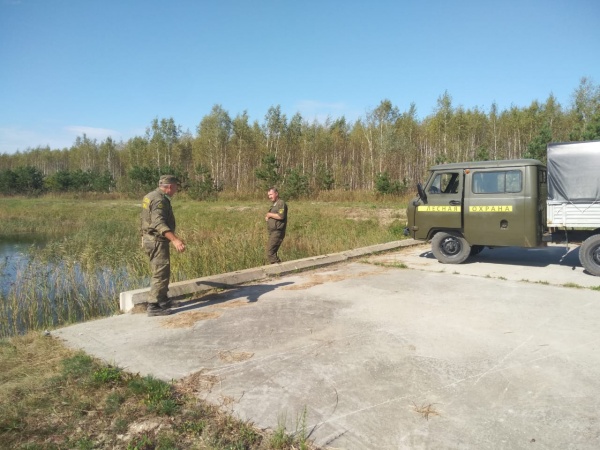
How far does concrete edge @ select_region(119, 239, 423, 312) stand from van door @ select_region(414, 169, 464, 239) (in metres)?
1.67

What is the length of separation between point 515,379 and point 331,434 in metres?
1.88

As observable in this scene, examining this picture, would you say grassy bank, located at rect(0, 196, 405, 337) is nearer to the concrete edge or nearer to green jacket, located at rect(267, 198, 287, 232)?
the concrete edge

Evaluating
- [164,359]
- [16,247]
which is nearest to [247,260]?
[164,359]

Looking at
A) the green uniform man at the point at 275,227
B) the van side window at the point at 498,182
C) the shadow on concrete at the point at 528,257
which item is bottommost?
the shadow on concrete at the point at 528,257

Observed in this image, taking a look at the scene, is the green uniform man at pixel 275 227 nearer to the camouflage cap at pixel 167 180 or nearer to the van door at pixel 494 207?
the camouflage cap at pixel 167 180

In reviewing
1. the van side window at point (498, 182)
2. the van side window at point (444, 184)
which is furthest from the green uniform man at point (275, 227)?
the van side window at point (498, 182)

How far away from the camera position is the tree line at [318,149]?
3725 cm

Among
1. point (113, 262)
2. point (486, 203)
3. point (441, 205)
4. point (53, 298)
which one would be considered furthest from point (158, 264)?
point (113, 262)

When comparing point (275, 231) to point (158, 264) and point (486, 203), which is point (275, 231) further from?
point (486, 203)

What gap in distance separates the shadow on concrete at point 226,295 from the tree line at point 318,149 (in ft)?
78.5

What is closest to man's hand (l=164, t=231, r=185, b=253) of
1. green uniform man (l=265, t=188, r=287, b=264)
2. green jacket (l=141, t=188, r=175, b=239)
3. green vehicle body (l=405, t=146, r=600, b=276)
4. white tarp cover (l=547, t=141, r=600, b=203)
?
green jacket (l=141, t=188, r=175, b=239)

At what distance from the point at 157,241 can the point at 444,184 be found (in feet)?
20.1

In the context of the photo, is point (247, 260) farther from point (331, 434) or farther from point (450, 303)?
point (331, 434)

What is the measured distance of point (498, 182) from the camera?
28.2 feet
